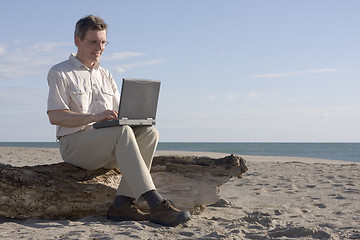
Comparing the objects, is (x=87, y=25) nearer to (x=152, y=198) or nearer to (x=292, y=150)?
(x=152, y=198)

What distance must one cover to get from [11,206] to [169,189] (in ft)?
5.02

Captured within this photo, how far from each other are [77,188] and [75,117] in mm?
710

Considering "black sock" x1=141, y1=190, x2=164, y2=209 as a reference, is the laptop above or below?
above

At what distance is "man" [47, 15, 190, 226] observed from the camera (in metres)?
3.79

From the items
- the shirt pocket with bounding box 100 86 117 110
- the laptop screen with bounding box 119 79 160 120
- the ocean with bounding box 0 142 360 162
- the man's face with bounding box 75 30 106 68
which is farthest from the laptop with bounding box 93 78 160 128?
the ocean with bounding box 0 142 360 162

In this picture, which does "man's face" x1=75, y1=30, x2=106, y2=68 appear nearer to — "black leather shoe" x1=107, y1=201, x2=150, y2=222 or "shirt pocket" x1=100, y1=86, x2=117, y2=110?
"shirt pocket" x1=100, y1=86, x2=117, y2=110

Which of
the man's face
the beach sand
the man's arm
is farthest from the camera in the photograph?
the man's face

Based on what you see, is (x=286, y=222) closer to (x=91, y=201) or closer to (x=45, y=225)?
(x=91, y=201)

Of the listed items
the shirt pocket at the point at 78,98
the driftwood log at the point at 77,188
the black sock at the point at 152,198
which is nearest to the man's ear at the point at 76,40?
the shirt pocket at the point at 78,98

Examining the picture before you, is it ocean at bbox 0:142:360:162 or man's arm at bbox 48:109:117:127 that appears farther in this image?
ocean at bbox 0:142:360:162

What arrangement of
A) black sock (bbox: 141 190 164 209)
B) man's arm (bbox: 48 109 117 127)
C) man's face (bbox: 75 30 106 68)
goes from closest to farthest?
black sock (bbox: 141 190 164 209)
man's arm (bbox: 48 109 117 127)
man's face (bbox: 75 30 106 68)

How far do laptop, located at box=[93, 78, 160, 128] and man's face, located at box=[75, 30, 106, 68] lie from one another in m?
0.62

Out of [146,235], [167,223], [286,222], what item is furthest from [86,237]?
[286,222]

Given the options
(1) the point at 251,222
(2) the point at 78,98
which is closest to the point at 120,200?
Result: (2) the point at 78,98
